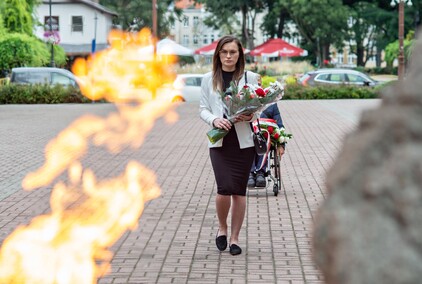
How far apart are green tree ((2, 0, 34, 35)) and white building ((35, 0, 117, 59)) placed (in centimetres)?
2979

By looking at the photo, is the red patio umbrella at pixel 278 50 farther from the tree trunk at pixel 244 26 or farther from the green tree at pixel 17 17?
the tree trunk at pixel 244 26

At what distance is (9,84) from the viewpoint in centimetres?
3697

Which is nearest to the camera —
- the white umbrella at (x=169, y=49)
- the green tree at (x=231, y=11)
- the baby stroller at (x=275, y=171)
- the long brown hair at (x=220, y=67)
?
the long brown hair at (x=220, y=67)

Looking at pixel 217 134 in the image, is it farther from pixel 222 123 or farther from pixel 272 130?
pixel 272 130

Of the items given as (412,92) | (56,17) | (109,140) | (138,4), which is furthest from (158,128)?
(138,4)

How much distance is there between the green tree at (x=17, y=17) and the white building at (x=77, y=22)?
97.7 feet

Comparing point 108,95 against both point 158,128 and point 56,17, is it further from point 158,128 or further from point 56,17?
point 56,17

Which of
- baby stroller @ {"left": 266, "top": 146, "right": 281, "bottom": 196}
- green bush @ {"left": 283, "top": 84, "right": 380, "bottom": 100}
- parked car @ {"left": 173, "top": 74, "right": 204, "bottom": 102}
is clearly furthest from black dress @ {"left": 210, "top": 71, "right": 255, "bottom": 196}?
green bush @ {"left": 283, "top": 84, "right": 380, "bottom": 100}

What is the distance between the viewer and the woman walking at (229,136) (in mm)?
7215

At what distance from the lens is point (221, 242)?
759 cm

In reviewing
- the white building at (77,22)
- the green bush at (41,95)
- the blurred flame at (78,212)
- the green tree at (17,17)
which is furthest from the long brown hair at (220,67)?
the white building at (77,22)

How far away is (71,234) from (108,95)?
30.8 metres

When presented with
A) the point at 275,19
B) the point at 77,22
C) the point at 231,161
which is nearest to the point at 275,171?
the point at 231,161

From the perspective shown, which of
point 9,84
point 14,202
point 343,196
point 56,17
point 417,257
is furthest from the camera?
point 56,17
